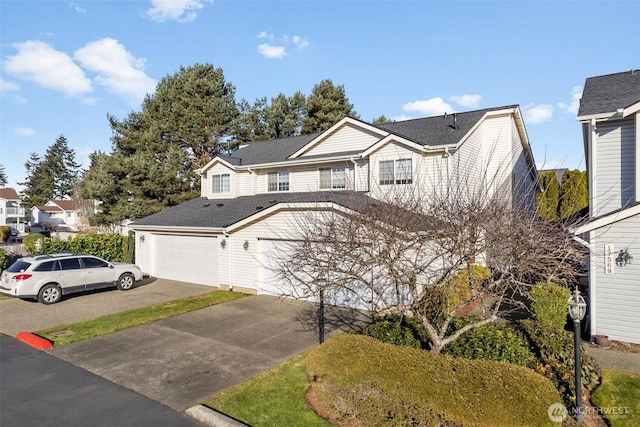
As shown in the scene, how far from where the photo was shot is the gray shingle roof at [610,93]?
10180mm

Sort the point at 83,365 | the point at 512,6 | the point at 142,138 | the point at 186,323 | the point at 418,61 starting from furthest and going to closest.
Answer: the point at 142,138
the point at 418,61
the point at 512,6
the point at 186,323
the point at 83,365

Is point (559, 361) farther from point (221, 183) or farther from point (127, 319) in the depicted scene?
point (221, 183)

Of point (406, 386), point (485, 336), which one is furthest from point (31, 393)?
point (485, 336)

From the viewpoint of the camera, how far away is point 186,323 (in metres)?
11.0

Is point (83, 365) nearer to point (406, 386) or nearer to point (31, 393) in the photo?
point (31, 393)

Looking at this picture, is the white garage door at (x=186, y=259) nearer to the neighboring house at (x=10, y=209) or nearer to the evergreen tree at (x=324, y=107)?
the evergreen tree at (x=324, y=107)

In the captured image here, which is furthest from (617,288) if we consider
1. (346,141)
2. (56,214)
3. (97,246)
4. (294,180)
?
(56,214)

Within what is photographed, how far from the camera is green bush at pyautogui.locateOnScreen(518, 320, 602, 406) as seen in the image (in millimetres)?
6199

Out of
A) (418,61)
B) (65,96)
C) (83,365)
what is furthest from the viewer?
(65,96)

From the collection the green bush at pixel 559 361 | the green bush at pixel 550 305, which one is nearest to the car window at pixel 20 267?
the green bush at pixel 559 361

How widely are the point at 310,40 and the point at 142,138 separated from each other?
20046 mm

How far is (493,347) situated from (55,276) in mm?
14628

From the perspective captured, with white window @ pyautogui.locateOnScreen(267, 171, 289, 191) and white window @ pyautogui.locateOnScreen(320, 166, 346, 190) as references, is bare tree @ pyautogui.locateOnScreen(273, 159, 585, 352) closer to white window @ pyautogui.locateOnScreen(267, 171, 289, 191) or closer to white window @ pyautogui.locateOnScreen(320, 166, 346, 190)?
white window @ pyautogui.locateOnScreen(320, 166, 346, 190)

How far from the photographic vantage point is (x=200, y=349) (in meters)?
8.85
